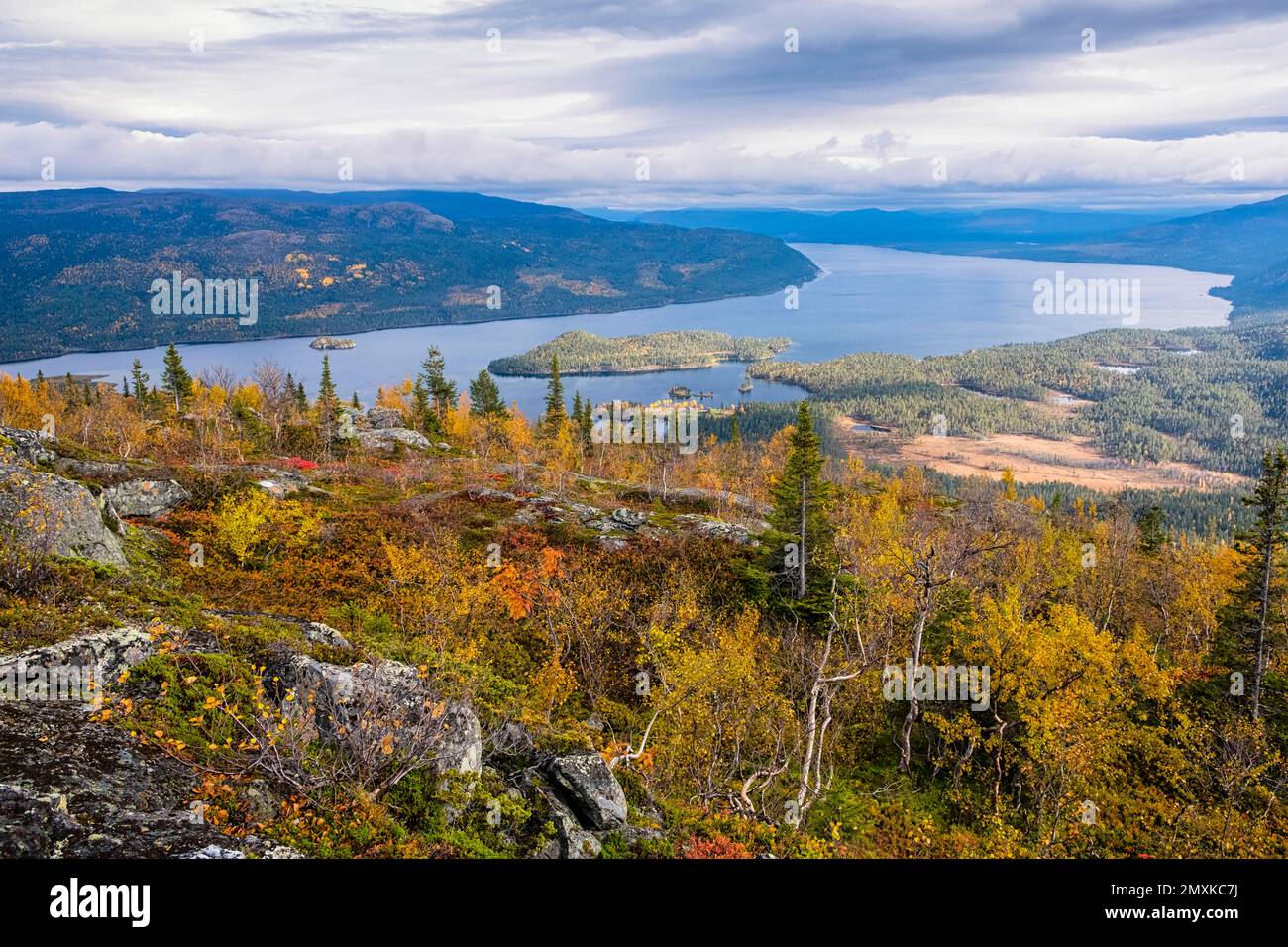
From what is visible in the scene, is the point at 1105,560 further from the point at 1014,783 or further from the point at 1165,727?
the point at 1014,783

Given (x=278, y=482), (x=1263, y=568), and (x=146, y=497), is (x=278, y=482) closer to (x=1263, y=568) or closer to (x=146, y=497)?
(x=146, y=497)

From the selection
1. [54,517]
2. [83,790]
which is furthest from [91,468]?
[83,790]

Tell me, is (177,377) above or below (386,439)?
above

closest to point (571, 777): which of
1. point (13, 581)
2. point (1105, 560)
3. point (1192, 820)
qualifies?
point (13, 581)

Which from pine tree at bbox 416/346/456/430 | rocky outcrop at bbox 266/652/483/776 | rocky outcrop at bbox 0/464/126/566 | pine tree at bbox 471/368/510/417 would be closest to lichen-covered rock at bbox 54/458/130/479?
rocky outcrop at bbox 0/464/126/566

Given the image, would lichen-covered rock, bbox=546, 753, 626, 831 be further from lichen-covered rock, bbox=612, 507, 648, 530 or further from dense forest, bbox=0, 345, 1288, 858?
lichen-covered rock, bbox=612, 507, 648, 530
